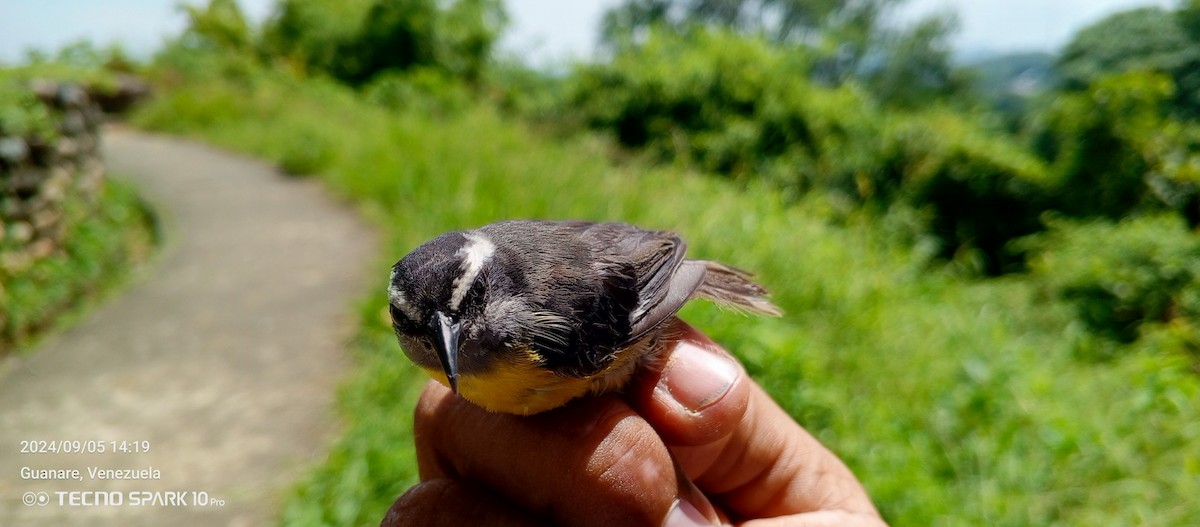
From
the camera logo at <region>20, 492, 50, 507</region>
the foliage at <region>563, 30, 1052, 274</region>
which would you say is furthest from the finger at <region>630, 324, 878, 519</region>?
the foliage at <region>563, 30, 1052, 274</region>

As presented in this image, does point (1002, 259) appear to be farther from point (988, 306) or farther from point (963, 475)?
point (963, 475)

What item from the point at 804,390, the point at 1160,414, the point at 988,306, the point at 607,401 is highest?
the point at 607,401

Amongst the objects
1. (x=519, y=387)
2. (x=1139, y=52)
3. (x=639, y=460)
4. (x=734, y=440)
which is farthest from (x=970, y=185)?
(x=519, y=387)

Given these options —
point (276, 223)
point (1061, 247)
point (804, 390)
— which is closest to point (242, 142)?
point (276, 223)

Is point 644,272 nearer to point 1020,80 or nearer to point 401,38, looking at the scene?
point 1020,80

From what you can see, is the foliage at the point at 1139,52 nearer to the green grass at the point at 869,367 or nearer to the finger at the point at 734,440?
the green grass at the point at 869,367

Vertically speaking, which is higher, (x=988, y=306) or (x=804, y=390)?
(x=804, y=390)

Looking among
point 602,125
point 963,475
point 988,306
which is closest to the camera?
point 963,475

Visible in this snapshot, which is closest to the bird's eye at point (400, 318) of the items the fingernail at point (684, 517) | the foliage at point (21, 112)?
the fingernail at point (684, 517)
